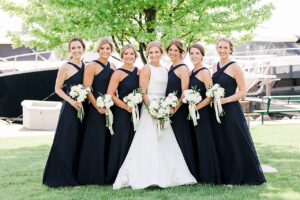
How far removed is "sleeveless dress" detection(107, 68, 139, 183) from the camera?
23.2ft

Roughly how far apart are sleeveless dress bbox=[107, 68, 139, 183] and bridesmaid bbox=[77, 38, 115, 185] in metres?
0.16

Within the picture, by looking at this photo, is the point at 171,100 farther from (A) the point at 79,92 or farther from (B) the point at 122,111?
(A) the point at 79,92

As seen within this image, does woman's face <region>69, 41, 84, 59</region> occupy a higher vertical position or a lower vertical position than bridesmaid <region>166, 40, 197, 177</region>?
higher

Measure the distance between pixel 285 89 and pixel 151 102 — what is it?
104 ft

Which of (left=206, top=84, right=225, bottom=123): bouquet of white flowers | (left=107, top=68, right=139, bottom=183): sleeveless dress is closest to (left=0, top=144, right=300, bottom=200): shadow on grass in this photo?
(left=107, top=68, right=139, bottom=183): sleeveless dress

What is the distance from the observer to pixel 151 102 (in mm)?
6758

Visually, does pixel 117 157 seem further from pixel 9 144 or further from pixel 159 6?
Answer: pixel 9 144

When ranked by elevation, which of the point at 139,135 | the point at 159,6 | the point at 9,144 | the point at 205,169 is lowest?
the point at 9,144

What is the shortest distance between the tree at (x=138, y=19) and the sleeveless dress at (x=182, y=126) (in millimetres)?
4228

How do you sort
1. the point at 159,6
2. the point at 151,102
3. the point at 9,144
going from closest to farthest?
the point at 151,102 < the point at 159,6 < the point at 9,144

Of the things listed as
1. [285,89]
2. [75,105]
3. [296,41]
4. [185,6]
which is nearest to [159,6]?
[185,6]

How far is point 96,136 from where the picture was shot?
7191 mm

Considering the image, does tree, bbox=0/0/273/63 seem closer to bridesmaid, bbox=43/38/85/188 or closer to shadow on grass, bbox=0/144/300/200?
bridesmaid, bbox=43/38/85/188

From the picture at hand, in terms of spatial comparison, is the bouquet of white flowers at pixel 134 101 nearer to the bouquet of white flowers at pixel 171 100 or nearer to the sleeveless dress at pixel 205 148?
the bouquet of white flowers at pixel 171 100
